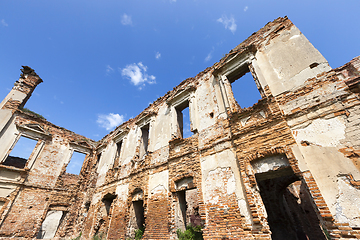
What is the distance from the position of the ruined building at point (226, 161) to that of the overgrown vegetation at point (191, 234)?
1.16 ft

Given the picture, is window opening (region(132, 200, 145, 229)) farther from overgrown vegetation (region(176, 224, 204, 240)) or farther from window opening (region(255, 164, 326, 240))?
window opening (region(255, 164, 326, 240))

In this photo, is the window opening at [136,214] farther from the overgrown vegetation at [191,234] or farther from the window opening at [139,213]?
the overgrown vegetation at [191,234]

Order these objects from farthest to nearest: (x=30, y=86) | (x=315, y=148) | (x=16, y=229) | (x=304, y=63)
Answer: (x=30, y=86) < (x=16, y=229) < (x=304, y=63) < (x=315, y=148)

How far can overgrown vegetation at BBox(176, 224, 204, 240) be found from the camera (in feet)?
17.8

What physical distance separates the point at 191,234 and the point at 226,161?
8.87ft

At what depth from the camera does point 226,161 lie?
541cm

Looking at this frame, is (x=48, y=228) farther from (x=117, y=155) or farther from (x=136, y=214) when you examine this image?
(x=136, y=214)

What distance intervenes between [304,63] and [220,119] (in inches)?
121

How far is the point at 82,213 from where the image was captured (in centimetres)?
1095

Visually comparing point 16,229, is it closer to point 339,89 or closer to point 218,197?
point 218,197

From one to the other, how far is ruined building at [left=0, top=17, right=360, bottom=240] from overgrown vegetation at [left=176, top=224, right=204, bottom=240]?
35 cm

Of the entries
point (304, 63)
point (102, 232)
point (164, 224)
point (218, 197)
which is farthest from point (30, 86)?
point (304, 63)

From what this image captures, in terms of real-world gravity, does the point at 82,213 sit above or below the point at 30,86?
below

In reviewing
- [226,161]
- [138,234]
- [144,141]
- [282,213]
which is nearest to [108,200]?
[138,234]
